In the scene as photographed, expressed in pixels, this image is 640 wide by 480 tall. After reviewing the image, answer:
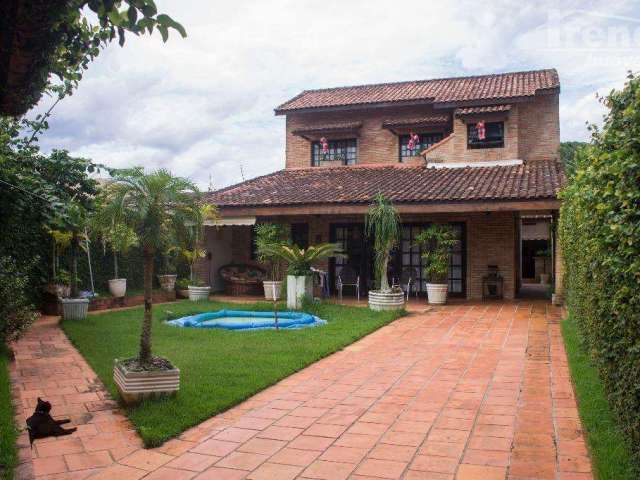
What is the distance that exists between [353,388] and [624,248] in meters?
4.22

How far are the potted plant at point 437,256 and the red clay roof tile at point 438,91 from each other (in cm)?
683

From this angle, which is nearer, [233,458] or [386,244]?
[233,458]

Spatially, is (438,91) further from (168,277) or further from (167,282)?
(167,282)

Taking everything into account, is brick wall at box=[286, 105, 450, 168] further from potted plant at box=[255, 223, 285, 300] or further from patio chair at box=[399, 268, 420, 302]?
potted plant at box=[255, 223, 285, 300]

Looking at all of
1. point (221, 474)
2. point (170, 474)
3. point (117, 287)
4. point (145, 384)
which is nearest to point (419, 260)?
point (117, 287)

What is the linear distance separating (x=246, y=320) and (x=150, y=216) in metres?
8.00

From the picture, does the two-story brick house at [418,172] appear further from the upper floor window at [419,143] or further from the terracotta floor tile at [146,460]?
the terracotta floor tile at [146,460]

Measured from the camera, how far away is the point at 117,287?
16.9m

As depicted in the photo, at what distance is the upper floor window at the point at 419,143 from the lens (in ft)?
71.6

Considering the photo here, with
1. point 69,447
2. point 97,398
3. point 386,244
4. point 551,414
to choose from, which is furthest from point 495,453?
point 386,244

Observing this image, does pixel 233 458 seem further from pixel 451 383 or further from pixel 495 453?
pixel 451 383

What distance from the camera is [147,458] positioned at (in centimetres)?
478

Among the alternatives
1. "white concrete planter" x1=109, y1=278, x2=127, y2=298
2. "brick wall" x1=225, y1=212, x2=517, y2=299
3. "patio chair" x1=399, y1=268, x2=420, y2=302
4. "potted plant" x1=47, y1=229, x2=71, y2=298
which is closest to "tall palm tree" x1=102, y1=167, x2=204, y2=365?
"potted plant" x1=47, y1=229, x2=71, y2=298

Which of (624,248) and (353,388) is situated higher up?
(624,248)
